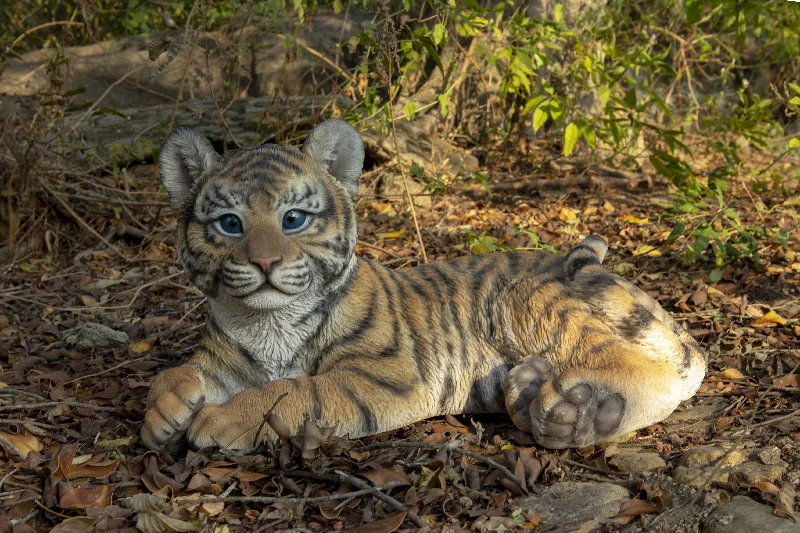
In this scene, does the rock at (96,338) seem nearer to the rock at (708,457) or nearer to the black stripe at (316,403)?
the black stripe at (316,403)

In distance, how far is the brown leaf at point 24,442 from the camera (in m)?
3.74

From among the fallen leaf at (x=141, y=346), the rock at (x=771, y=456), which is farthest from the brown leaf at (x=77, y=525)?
the rock at (x=771, y=456)

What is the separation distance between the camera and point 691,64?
35.3 ft

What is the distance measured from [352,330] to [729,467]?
168 cm

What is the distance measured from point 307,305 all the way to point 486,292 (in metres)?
0.97

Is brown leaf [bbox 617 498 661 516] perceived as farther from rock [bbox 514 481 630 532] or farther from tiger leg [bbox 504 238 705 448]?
tiger leg [bbox 504 238 705 448]

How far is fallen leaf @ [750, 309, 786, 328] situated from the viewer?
4965 mm

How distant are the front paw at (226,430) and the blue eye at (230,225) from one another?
0.76m

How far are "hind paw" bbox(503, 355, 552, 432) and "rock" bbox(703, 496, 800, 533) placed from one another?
932mm

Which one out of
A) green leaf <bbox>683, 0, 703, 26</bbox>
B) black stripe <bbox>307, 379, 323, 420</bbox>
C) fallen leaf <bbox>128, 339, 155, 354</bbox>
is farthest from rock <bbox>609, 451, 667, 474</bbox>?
green leaf <bbox>683, 0, 703, 26</bbox>

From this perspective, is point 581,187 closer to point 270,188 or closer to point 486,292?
point 486,292

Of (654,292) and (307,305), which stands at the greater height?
(307,305)

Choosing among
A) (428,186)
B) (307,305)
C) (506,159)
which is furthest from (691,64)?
(307,305)

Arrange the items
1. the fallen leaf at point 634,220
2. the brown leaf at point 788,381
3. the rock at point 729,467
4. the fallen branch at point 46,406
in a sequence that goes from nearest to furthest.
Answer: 1. the rock at point 729,467
2. the fallen branch at point 46,406
3. the brown leaf at point 788,381
4. the fallen leaf at point 634,220
